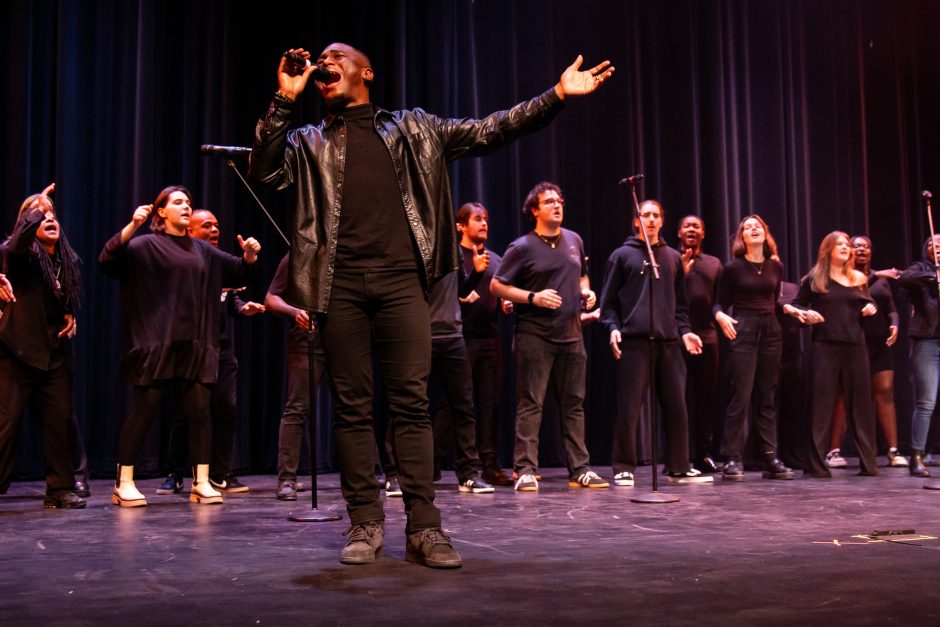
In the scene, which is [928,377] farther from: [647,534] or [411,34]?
[411,34]

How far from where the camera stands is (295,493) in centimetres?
538

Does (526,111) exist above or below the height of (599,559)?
above

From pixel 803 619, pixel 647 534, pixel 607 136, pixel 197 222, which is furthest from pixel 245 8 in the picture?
pixel 803 619

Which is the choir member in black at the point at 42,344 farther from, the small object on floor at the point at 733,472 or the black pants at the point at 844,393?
the black pants at the point at 844,393

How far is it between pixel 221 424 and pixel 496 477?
183 centimetres

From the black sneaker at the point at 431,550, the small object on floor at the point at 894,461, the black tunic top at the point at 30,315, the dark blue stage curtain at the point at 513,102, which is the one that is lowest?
the small object on floor at the point at 894,461

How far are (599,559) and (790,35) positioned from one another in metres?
7.38

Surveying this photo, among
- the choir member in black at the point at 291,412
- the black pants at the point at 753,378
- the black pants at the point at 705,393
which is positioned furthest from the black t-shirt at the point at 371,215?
the black pants at the point at 705,393

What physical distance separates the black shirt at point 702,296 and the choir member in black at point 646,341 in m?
0.62

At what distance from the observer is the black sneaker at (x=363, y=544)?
308 cm

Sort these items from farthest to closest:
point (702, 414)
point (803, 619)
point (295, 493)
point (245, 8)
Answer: point (245, 8), point (702, 414), point (295, 493), point (803, 619)

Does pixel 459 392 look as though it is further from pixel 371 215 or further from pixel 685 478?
pixel 371 215

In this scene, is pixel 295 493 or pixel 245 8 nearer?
pixel 295 493

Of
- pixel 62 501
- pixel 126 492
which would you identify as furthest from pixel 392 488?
pixel 62 501
